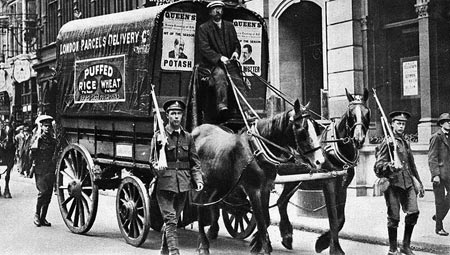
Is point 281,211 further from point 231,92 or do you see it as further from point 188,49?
point 188,49

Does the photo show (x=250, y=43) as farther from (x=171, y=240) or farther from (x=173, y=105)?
(x=171, y=240)

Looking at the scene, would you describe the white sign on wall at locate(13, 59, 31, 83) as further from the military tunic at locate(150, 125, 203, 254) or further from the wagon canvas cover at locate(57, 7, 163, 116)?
the military tunic at locate(150, 125, 203, 254)

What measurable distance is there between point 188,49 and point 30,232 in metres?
4.03

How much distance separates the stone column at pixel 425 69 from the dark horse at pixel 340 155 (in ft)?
16.7

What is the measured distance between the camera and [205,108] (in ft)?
29.9

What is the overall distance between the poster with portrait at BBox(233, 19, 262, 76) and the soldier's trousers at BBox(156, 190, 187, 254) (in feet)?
9.84

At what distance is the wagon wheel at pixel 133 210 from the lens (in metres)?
8.24

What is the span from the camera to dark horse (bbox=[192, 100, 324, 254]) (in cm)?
735

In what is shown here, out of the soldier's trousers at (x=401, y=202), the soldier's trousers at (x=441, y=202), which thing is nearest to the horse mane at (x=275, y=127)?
the soldier's trousers at (x=401, y=202)

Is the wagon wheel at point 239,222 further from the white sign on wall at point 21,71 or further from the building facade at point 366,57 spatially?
the white sign on wall at point 21,71

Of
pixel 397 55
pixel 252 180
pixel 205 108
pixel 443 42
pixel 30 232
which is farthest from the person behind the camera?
pixel 397 55

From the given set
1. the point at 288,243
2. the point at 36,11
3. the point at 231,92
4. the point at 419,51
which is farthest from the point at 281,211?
the point at 36,11

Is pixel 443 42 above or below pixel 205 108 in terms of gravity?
above

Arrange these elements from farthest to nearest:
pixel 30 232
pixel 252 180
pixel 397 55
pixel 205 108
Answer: pixel 397 55
pixel 30 232
pixel 205 108
pixel 252 180
